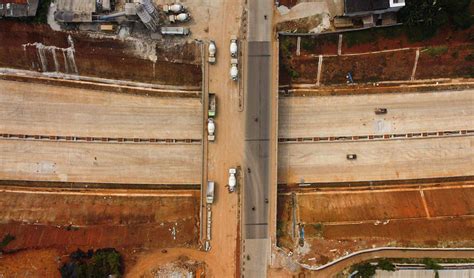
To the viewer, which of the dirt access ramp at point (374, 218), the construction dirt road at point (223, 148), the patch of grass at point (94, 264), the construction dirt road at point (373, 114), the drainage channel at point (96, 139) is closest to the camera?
the patch of grass at point (94, 264)

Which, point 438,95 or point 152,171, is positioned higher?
point 438,95

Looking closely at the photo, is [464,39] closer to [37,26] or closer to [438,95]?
[438,95]

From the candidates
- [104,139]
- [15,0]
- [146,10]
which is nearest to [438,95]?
[146,10]

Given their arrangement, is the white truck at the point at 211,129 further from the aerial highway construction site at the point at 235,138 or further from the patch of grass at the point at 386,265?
the patch of grass at the point at 386,265

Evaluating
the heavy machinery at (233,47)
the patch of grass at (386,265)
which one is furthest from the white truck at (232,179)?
the patch of grass at (386,265)

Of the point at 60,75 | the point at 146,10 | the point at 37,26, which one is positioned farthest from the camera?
the point at 60,75
